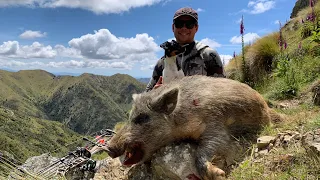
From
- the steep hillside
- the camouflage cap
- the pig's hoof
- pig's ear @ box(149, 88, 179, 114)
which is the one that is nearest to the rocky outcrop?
the steep hillside

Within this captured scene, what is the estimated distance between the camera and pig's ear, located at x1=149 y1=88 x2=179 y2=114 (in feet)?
16.0

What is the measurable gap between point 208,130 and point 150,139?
0.94 m

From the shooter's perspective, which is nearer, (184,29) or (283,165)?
(283,165)

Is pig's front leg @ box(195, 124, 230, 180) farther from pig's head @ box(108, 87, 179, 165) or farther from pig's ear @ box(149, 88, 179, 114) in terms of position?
pig's ear @ box(149, 88, 179, 114)

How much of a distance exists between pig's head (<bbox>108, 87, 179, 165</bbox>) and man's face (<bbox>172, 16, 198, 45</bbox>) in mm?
2593

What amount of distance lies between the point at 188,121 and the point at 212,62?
249cm

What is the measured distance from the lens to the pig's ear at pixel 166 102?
4.88 metres

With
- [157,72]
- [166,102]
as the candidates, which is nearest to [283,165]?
[166,102]

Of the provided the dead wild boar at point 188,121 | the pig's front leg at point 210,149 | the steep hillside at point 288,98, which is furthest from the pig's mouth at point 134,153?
the steep hillside at point 288,98

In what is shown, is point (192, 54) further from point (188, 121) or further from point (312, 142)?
point (312, 142)

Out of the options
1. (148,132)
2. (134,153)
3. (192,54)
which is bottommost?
(134,153)

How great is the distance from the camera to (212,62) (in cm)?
710

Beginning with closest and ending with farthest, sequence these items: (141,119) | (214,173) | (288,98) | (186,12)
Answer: (214,173) → (141,119) → (186,12) → (288,98)

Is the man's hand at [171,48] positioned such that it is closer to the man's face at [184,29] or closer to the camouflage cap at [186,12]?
the man's face at [184,29]
